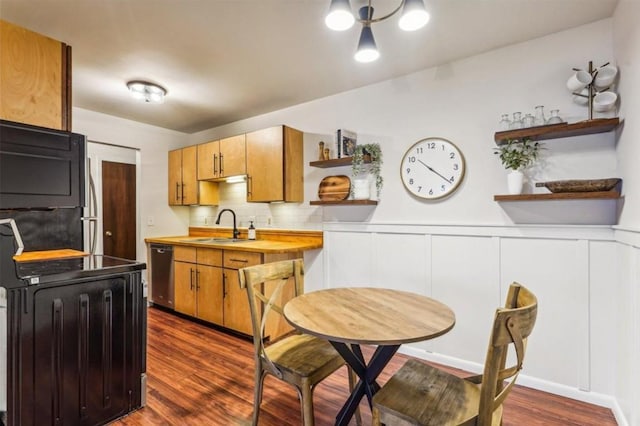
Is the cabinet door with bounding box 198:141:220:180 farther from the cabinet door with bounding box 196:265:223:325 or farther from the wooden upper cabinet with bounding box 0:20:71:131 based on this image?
the wooden upper cabinet with bounding box 0:20:71:131

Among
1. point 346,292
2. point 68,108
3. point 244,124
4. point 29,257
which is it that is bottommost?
point 346,292

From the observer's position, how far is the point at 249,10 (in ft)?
6.26

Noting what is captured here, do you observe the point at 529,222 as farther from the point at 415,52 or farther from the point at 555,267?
the point at 415,52

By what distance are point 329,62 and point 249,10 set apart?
845mm

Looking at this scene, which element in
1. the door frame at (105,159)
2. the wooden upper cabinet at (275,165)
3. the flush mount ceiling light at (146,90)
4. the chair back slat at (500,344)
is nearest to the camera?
the chair back slat at (500,344)

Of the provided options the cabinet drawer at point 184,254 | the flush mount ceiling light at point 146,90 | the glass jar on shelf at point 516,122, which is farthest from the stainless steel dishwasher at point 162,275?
the glass jar on shelf at point 516,122

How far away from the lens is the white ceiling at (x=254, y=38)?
189cm

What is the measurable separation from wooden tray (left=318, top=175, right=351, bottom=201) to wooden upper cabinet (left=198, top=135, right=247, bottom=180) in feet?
3.24

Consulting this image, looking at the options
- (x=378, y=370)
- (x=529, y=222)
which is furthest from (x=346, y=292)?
(x=529, y=222)

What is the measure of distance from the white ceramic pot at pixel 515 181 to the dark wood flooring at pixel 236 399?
141cm

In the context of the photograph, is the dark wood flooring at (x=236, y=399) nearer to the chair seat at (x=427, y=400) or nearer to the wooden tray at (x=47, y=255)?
the chair seat at (x=427, y=400)

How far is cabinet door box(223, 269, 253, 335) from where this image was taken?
3.06 metres

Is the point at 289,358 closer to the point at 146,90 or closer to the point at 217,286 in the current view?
the point at 217,286

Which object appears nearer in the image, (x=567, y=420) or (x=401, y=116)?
(x=567, y=420)
